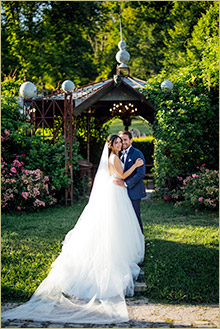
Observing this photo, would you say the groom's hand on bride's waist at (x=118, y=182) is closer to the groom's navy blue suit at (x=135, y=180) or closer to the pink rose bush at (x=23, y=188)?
the groom's navy blue suit at (x=135, y=180)

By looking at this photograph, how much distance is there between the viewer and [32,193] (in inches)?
344

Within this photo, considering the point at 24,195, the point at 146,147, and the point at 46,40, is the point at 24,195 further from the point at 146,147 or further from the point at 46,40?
the point at 46,40

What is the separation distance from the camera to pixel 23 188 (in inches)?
344

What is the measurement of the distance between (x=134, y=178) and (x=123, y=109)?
8285 mm

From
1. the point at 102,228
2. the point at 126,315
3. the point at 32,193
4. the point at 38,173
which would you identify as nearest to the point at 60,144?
the point at 38,173

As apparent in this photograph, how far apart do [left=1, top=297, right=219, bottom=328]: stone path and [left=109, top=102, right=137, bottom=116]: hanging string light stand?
9232 millimetres

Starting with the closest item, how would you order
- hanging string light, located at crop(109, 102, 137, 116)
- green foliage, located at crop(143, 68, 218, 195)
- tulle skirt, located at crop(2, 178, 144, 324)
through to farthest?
tulle skirt, located at crop(2, 178, 144, 324) < green foliage, located at crop(143, 68, 218, 195) < hanging string light, located at crop(109, 102, 137, 116)

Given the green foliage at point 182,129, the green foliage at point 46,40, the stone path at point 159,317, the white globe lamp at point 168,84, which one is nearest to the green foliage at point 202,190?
the green foliage at point 182,129

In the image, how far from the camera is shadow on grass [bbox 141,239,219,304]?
450 cm

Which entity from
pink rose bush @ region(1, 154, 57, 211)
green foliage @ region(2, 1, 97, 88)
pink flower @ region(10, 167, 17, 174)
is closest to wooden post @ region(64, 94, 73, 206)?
pink rose bush @ region(1, 154, 57, 211)

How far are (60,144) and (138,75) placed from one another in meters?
16.0

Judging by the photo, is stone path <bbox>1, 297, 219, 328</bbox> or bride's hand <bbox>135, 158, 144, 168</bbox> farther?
bride's hand <bbox>135, 158, 144, 168</bbox>

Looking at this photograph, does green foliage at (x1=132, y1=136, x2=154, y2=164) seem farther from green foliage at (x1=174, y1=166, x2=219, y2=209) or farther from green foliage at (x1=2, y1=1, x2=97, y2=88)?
green foliage at (x1=174, y1=166, x2=219, y2=209)

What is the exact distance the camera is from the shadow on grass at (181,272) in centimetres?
450
